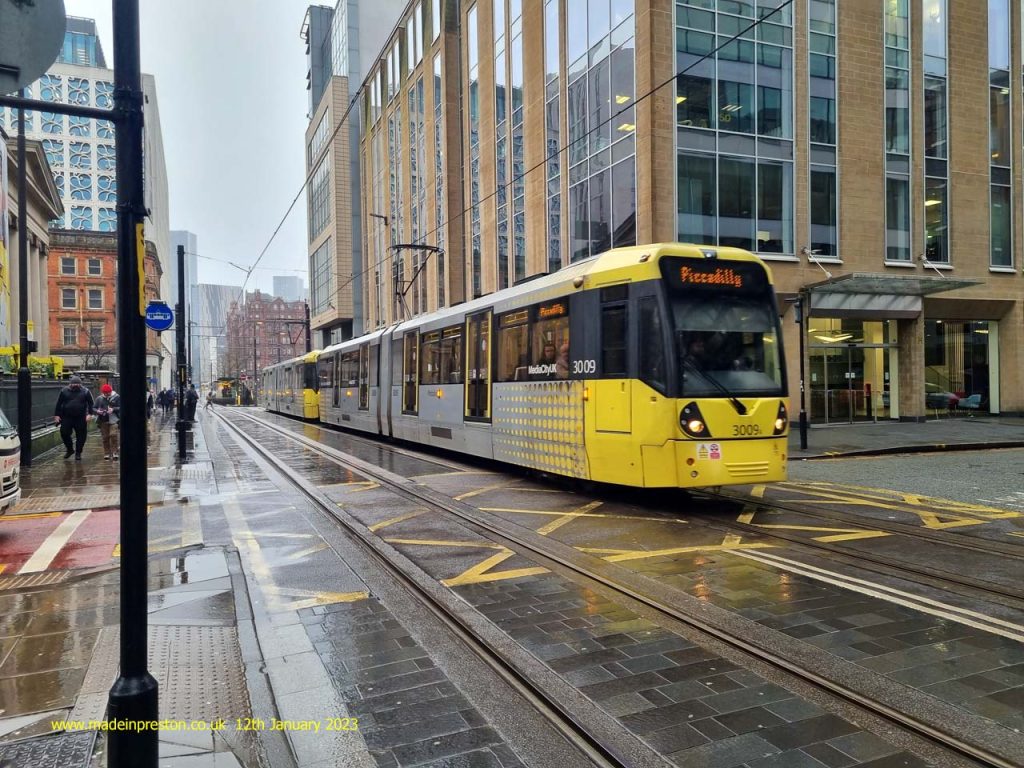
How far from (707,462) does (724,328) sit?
182 cm

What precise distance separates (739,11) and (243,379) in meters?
79.9

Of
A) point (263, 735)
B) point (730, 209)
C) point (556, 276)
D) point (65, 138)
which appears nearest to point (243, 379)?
point (65, 138)

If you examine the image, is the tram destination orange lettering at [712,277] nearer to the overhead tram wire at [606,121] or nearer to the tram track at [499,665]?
the tram track at [499,665]

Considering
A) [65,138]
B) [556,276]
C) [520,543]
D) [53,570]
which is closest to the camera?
[53,570]

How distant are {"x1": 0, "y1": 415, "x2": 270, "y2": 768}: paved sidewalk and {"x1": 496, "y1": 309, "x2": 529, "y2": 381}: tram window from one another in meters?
5.63

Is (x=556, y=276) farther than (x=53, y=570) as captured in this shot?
Yes

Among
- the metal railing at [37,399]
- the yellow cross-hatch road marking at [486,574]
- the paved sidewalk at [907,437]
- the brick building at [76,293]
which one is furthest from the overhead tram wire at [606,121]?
the brick building at [76,293]

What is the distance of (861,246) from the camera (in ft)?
77.7

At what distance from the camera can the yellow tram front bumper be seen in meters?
8.73

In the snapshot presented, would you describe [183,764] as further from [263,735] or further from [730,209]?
[730,209]

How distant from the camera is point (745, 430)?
901cm

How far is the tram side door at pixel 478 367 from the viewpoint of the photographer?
13156 mm

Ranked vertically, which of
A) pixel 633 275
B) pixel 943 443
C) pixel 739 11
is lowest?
pixel 943 443

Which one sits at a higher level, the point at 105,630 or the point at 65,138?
the point at 65,138
